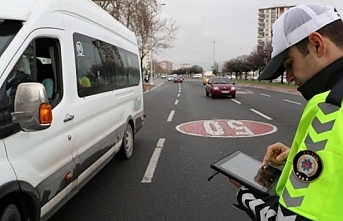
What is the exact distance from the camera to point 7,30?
2693 mm

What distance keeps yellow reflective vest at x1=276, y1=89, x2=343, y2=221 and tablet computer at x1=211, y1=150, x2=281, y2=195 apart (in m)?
0.46

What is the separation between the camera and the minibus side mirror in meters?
2.32

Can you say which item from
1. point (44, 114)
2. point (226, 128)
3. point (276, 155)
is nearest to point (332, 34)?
point (276, 155)

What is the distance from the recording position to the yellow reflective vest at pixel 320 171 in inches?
35.1

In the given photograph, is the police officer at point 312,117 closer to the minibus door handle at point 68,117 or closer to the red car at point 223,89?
the minibus door handle at point 68,117

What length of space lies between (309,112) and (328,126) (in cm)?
12

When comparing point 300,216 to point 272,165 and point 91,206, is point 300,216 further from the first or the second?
point 91,206

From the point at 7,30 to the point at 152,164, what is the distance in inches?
160

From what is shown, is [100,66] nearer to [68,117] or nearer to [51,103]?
[68,117]

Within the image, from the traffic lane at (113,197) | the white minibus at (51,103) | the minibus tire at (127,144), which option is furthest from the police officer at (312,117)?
the minibus tire at (127,144)

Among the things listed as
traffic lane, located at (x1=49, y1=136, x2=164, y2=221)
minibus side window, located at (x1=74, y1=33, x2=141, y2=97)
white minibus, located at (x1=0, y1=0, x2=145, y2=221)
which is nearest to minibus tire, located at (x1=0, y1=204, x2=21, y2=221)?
white minibus, located at (x1=0, y1=0, x2=145, y2=221)

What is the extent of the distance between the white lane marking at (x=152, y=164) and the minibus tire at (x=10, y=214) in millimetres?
2839

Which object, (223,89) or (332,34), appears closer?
(332,34)

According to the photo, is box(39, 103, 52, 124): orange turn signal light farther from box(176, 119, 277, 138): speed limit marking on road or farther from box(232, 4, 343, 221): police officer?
box(176, 119, 277, 138): speed limit marking on road
